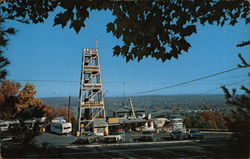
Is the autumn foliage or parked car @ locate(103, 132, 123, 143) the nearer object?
the autumn foliage

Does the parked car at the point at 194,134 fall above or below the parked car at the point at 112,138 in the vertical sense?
above

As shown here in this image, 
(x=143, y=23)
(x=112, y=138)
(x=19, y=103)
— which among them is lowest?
(x=112, y=138)

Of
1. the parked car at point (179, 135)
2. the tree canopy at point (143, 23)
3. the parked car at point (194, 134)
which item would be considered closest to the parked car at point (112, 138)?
the parked car at point (179, 135)

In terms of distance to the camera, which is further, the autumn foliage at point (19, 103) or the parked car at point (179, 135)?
the parked car at point (179, 135)

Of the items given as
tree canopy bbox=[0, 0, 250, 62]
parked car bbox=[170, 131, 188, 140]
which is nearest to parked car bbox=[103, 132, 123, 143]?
parked car bbox=[170, 131, 188, 140]

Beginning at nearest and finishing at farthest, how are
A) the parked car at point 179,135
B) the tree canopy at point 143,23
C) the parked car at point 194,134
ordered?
the tree canopy at point 143,23 < the parked car at point 194,134 < the parked car at point 179,135

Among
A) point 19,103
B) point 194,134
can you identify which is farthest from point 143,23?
A: point 194,134

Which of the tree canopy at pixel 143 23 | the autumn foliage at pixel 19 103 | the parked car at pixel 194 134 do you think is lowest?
the parked car at pixel 194 134

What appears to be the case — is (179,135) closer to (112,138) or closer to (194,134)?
(194,134)

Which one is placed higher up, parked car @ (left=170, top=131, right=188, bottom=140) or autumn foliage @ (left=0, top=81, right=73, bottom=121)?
autumn foliage @ (left=0, top=81, right=73, bottom=121)

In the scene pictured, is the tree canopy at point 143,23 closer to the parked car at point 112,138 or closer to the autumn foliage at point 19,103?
the autumn foliage at point 19,103

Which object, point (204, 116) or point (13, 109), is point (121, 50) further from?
point (204, 116)

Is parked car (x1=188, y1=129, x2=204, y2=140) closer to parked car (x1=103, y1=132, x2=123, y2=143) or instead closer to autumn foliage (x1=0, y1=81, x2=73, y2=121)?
parked car (x1=103, y1=132, x2=123, y2=143)

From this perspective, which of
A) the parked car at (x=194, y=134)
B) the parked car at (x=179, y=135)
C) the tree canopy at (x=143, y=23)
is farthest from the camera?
the parked car at (x=179, y=135)
